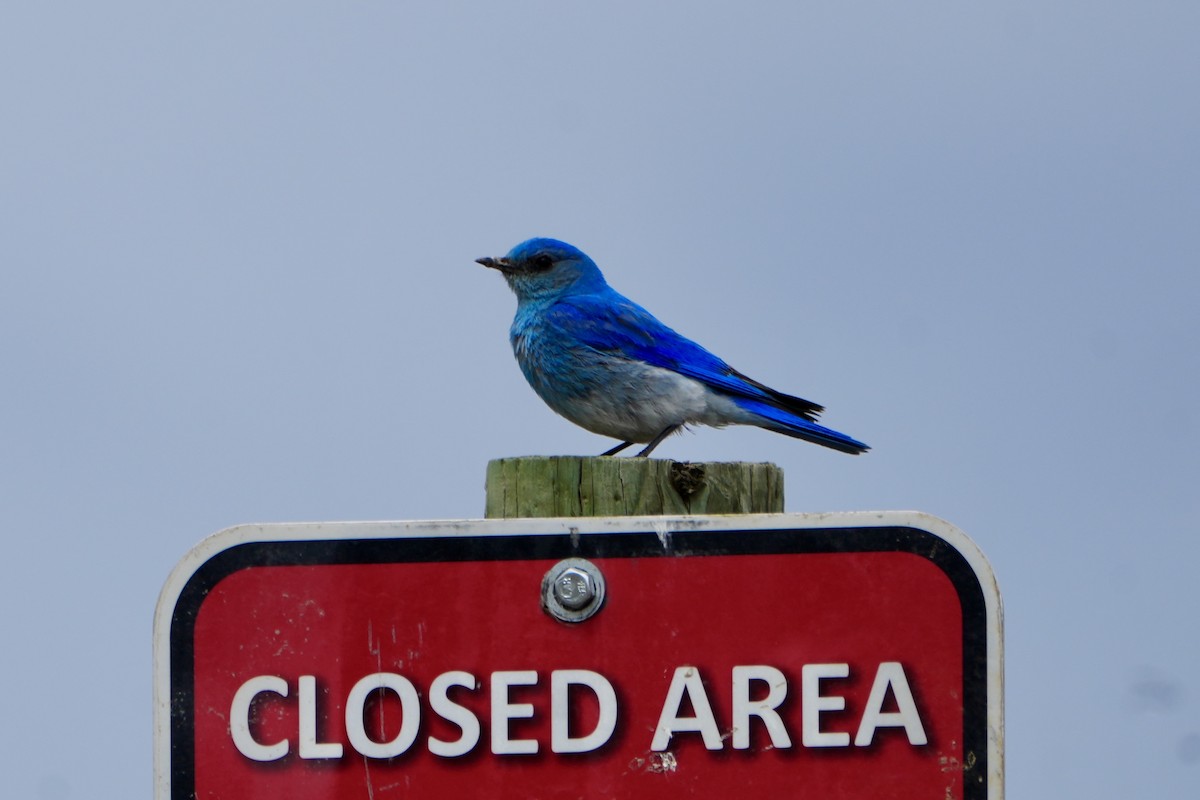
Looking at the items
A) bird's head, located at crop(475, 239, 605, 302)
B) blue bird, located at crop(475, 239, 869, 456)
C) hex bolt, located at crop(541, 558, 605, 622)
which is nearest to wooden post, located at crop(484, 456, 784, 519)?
hex bolt, located at crop(541, 558, 605, 622)

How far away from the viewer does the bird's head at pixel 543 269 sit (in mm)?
6707

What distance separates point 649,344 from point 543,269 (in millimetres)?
915

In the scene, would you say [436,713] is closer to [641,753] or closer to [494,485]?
[641,753]

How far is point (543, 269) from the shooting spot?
675 centimetres

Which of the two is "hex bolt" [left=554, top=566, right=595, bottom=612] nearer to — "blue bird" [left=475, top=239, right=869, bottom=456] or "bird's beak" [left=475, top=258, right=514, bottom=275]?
"blue bird" [left=475, top=239, right=869, bottom=456]

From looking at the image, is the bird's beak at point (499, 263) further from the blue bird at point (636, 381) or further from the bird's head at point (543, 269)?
the blue bird at point (636, 381)

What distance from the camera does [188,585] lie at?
227 centimetres

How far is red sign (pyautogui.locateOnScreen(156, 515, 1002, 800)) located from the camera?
2186mm

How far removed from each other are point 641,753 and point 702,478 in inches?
Result: 25.5

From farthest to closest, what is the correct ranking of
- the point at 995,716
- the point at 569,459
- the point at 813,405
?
1. the point at 813,405
2. the point at 569,459
3. the point at 995,716

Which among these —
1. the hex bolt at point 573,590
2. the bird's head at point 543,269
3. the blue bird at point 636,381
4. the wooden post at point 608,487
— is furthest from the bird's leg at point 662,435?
the hex bolt at point 573,590

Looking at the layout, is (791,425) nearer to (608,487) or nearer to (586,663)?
(608,487)

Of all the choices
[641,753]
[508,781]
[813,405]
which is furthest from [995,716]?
[813,405]

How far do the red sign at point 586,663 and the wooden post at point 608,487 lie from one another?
39 centimetres
